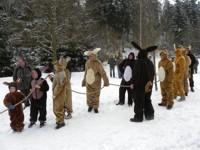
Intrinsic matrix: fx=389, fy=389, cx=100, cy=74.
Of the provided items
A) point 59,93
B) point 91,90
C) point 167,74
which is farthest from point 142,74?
point 59,93

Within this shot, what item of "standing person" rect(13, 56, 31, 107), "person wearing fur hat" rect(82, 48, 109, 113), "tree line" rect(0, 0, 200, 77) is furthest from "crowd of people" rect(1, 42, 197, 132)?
"tree line" rect(0, 0, 200, 77)

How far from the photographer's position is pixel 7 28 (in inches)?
1094

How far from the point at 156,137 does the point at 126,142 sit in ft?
2.22

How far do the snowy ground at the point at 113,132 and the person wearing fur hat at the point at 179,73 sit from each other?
805mm

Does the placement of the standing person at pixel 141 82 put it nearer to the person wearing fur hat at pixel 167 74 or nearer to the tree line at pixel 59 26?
the person wearing fur hat at pixel 167 74

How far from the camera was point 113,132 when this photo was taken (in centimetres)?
881

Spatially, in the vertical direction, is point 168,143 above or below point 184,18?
below

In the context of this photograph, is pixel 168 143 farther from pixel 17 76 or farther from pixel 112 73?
pixel 112 73

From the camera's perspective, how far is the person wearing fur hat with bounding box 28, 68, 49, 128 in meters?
9.85

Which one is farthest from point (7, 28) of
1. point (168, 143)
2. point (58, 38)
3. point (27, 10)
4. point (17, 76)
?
point (168, 143)

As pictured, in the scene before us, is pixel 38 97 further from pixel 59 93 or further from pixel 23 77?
pixel 23 77

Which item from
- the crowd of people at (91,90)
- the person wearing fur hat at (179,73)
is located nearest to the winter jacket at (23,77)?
the crowd of people at (91,90)

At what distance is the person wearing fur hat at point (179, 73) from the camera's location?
475 inches

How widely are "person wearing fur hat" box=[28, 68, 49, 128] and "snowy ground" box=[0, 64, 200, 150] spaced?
0.27 meters
